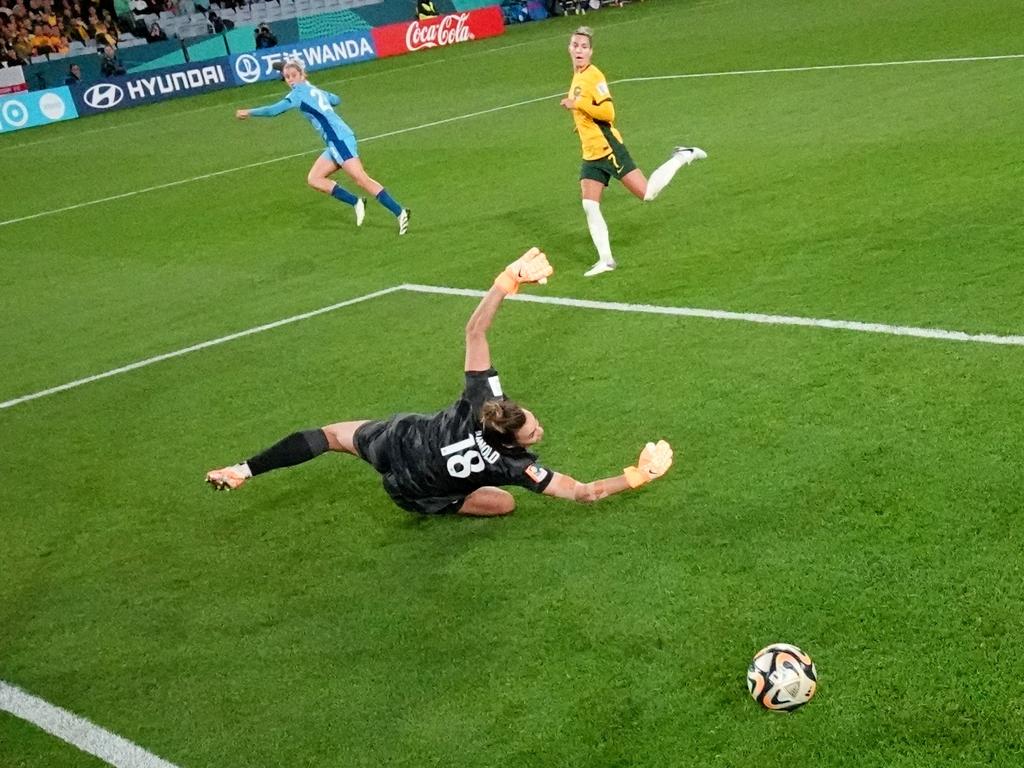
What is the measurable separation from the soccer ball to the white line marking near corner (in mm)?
3895

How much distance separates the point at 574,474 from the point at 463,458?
1.14 metres

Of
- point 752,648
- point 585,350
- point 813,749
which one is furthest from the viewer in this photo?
point 585,350

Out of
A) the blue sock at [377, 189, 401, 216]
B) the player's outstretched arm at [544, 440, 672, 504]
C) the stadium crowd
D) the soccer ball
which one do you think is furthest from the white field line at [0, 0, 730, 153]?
the soccer ball

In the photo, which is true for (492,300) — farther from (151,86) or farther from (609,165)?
(151,86)

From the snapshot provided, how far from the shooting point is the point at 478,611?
5.88 metres

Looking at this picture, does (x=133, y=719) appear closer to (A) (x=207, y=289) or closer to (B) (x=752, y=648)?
(B) (x=752, y=648)

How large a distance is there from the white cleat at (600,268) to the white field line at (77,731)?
6.69m

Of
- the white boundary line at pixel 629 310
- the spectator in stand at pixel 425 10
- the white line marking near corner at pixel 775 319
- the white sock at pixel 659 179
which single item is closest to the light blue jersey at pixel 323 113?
the white boundary line at pixel 629 310

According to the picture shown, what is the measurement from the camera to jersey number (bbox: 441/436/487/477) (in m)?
6.18

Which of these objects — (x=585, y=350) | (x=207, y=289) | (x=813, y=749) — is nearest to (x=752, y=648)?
(x=813, y=749)

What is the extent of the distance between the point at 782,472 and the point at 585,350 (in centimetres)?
280

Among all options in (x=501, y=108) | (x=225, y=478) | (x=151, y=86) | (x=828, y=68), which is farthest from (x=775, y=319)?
(x=151, y=86)

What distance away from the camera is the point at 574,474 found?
7156mm

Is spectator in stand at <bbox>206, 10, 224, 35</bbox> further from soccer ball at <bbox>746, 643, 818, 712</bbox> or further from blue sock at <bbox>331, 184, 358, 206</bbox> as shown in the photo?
soccer ball at <bbox>746, 643, 818, 712</bbox>
